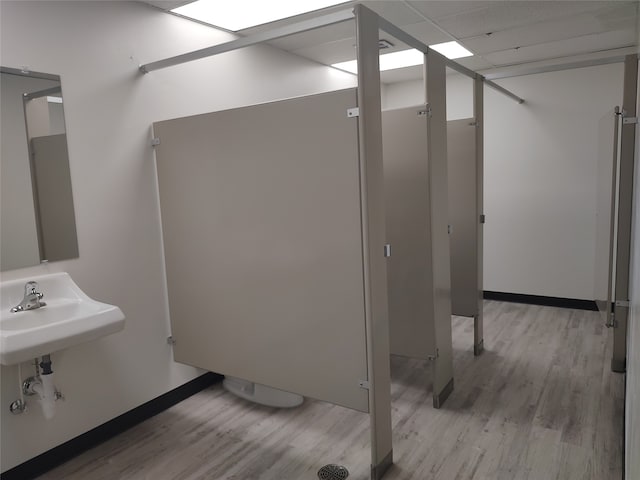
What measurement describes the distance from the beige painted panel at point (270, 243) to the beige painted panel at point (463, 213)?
163 centimetres

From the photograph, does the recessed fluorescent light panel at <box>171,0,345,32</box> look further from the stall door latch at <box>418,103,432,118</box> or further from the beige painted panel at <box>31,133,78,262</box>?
the beige painted panel at <box>31,133,78,262</box>

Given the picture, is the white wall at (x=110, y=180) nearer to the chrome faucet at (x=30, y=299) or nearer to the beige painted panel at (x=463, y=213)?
the chrome faucet at (x=30, y=299)

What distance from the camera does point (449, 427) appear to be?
102 inches

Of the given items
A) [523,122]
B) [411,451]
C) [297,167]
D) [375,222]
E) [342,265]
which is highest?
[523,122]

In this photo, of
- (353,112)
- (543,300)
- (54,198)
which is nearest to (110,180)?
(54,198)

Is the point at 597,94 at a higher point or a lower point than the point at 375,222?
higher

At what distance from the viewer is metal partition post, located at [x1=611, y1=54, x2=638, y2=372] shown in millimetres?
2910

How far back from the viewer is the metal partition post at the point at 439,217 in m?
2.65

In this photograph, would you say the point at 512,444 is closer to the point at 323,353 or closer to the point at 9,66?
the point at 323,353

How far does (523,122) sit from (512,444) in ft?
10.8

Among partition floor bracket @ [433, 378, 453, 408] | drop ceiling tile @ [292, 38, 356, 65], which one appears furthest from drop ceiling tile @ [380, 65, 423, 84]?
partition floor bracket @ [433, 378, 453, 408]

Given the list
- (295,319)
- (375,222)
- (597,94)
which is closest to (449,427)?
(295,319)

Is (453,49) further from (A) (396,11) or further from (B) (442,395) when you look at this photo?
(B) (442,395)

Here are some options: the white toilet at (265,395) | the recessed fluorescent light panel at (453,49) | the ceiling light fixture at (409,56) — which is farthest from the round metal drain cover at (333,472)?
the recessed fluorescent light panel at (453,49)
